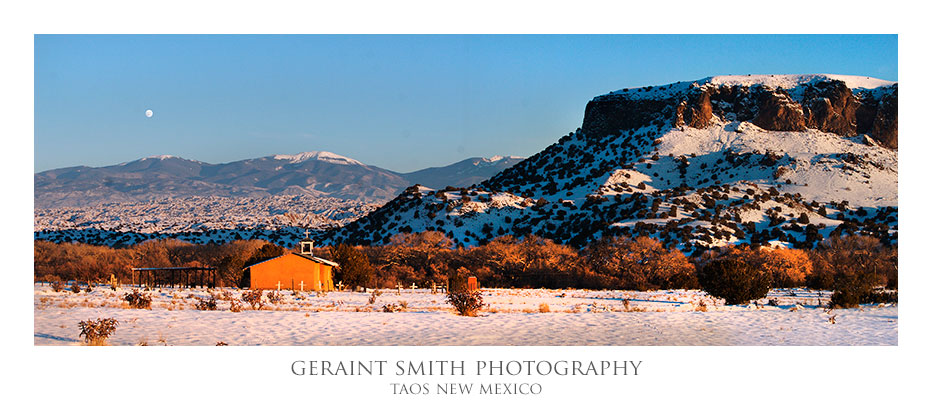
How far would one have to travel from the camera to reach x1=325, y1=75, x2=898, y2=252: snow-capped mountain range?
184 feet

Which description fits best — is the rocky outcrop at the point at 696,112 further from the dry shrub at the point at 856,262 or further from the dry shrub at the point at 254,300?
the dry shrub at the point at 254,300

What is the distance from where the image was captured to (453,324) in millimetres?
20031

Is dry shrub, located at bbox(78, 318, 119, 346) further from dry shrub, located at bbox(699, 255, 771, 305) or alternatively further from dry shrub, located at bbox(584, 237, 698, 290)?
dry shrub, located at bbox(584, 237, 698, 290)

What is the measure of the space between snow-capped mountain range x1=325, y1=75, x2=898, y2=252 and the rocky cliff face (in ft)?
0.42

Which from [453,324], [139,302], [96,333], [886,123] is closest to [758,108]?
[886,123]

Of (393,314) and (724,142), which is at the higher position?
(724,142)

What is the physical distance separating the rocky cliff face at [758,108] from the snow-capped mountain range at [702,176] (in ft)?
0.42

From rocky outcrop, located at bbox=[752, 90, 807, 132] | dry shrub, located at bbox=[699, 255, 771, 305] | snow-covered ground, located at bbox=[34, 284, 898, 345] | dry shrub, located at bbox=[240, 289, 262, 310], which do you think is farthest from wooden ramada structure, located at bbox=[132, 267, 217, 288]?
rocky outcrop, located at bbox=[752, 90, 807, 132]

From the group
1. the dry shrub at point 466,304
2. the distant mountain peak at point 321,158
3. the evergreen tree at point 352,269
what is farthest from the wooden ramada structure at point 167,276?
the distant mountain peak at point 321,158

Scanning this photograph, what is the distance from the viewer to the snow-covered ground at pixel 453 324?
17.3 m
